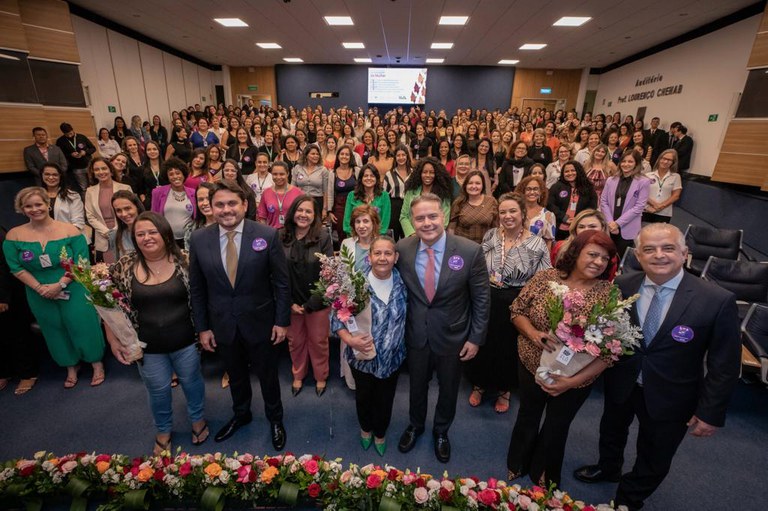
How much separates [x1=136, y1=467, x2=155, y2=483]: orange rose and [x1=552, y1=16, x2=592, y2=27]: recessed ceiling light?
1113 centimetres

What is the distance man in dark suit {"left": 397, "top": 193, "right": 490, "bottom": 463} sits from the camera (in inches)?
84.7

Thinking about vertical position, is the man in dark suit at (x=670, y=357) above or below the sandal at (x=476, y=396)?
above

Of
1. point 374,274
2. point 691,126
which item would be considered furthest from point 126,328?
point 691,126

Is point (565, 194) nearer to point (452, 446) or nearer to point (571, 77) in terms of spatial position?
point (452, 446)

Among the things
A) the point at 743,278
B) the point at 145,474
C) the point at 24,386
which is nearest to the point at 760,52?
the point at 743,278

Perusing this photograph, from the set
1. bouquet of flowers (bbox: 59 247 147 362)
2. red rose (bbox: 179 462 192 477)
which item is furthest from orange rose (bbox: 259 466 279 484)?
bouquet of flowers (bbox: 59 247 147 362)

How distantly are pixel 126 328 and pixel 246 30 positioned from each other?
36.1 ft

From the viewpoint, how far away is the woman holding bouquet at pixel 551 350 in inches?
71.9

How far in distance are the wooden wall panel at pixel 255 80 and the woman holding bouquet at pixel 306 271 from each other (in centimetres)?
1752

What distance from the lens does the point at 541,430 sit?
2180 mm

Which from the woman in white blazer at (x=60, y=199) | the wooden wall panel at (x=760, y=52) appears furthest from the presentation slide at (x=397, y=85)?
the woman in white blazer at (x=60, y=199)

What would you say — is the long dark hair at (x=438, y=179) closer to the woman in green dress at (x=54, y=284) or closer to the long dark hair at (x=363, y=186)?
the long dark hair at (x=363, y=186)

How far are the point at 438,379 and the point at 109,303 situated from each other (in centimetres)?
211

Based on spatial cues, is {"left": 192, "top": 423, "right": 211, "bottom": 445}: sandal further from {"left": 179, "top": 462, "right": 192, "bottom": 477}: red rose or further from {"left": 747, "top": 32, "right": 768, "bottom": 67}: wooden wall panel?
{"left": 747, "top": 32, "right": 768, "bottom": 67}: wooden wall panel
